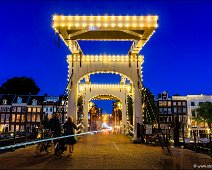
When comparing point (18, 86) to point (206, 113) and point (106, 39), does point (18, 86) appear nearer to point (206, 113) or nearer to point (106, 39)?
point (206, 113)

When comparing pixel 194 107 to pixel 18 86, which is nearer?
pixel 18 86

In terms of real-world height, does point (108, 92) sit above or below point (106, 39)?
below

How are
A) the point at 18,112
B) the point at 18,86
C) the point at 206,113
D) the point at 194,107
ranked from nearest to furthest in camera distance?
the point at 206,113, the point at 18,112, the point at 18,86, the point at 194,107

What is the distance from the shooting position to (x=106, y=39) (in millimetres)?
14734

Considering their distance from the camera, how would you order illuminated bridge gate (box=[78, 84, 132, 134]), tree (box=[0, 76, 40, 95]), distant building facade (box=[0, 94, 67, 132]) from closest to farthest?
1. illuminated bridge gate (box=[78, 84, 132, 134])
2. distant building facade (box=[0, 94, 67, 132])
3. tree (box=[0, 76, 40, 95])

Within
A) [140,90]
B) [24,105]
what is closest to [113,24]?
[140,90]

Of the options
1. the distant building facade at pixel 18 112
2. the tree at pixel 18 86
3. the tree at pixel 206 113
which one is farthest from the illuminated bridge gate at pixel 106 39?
the tree at pixel 18 86

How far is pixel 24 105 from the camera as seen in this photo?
6256 cm

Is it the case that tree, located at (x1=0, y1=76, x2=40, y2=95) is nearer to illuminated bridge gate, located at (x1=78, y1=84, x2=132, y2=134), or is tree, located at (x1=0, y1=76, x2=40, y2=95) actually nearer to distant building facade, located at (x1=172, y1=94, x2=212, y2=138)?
distant building facade, located at (x1=172, y1=94, x2=212, y2=138)

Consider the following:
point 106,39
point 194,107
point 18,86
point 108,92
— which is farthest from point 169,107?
point 106,39

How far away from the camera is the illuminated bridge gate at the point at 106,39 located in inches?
496

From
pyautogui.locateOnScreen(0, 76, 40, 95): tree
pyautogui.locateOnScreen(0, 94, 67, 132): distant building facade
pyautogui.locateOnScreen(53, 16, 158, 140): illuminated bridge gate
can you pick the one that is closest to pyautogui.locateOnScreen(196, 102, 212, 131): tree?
pyautogui.locateOnScreen(0, 94, 67, 132): distant building facade

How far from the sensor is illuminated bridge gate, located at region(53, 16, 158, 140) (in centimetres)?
1259

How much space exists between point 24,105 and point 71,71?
49575 mm
